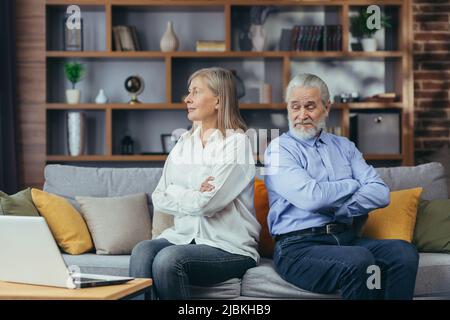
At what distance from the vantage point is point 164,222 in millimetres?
3221

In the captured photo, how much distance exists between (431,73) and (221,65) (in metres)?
1.46

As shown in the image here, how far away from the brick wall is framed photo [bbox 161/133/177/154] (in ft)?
5.55

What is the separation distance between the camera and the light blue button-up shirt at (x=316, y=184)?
2670 millimetres

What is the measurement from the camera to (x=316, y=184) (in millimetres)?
2662

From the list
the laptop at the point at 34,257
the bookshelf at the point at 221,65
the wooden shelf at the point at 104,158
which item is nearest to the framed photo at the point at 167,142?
the bookshelf at the point at 221,65

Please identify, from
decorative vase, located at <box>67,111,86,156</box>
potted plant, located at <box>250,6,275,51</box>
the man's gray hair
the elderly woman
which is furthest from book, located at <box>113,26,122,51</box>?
the man's gray hair

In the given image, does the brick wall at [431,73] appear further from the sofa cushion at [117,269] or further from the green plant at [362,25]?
the sofa cushion at [117,269]

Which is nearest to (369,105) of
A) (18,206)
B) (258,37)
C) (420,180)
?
(258,37)

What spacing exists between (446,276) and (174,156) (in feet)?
3.83

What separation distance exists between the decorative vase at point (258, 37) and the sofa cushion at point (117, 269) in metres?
2.31

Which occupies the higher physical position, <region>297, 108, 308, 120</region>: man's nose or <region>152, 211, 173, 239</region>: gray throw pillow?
<region>297, 108, 308, 120</region>: man's nose

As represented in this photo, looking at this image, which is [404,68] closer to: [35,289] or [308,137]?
[308,137]

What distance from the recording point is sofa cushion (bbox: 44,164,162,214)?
3422 millimetres

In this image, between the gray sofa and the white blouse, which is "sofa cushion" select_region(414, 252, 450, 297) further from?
the white blouse
